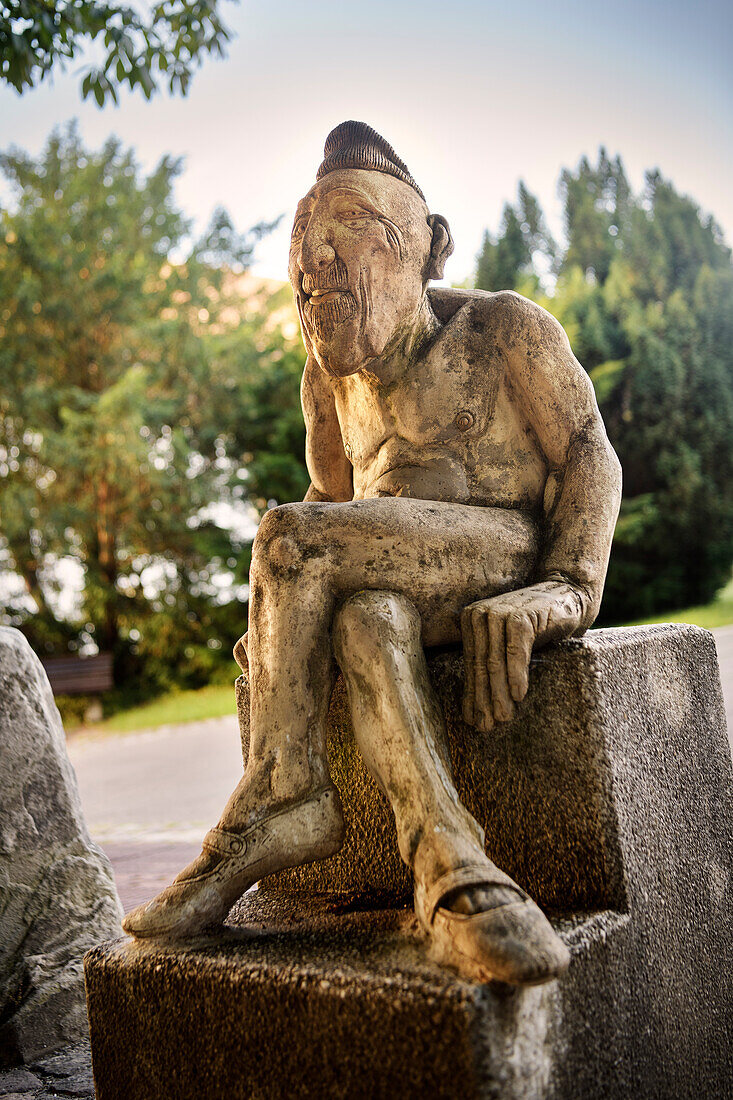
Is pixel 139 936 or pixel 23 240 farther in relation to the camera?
pixel 23 240

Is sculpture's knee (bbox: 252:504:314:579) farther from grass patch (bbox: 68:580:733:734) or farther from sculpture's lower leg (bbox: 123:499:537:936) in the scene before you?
grass patch (bbox: 68:580:733:734)

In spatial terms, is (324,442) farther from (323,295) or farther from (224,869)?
(224,869)

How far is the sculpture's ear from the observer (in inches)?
74.4

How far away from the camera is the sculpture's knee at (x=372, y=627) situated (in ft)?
4.77

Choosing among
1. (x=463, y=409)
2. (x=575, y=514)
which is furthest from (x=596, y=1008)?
(x=463, y=409)

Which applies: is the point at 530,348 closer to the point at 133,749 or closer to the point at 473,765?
the point at 473,765

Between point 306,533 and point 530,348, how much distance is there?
0.61 meters

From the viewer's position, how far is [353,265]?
5.66ft

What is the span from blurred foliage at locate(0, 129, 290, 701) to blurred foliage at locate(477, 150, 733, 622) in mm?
4293

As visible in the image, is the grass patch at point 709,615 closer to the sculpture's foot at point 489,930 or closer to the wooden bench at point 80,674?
the wooden bench at point 80,674

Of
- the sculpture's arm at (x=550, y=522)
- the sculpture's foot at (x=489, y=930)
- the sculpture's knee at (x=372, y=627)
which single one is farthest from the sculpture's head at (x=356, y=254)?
the sculpture's foot at (x=489, y=930)

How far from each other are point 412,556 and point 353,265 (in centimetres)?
59

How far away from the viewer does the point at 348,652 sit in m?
1.48

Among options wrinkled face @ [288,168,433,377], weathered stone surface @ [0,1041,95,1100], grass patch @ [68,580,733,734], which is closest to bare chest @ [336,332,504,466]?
wrinkled face @ [288,168,433,377]
